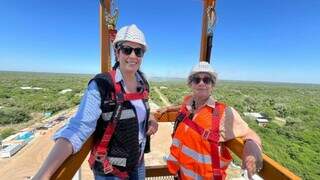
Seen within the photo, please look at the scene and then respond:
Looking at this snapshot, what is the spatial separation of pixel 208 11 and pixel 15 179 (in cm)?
1262

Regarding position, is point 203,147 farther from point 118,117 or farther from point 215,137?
point 118,117

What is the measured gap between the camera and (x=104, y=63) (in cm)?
264

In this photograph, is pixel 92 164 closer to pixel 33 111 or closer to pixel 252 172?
pixel 252 172

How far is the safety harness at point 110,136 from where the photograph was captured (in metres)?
1.52

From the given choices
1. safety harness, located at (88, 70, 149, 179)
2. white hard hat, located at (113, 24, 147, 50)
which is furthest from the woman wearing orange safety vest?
white hard hat, located at (113, 24, 147, 50)

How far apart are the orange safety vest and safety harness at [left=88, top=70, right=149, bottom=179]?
48cm

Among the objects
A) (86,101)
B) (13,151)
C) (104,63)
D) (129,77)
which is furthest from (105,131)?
(13,151)

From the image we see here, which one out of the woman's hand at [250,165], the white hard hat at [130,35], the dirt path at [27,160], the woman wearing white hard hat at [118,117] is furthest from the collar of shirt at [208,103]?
the dirt path at [27,160]

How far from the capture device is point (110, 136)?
5.05ft

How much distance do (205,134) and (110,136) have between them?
0.63 meters

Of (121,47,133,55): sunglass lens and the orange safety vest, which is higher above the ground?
(121,47,133,55): sunglass lens

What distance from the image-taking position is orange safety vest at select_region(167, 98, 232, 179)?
1826mm

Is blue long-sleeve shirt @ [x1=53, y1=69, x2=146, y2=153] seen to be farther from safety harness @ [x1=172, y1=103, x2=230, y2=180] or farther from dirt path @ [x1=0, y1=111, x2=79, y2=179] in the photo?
dirt path @ [x1=0, y1=111, x2=79, y2=179]

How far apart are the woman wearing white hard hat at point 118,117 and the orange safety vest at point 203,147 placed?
0.31m
